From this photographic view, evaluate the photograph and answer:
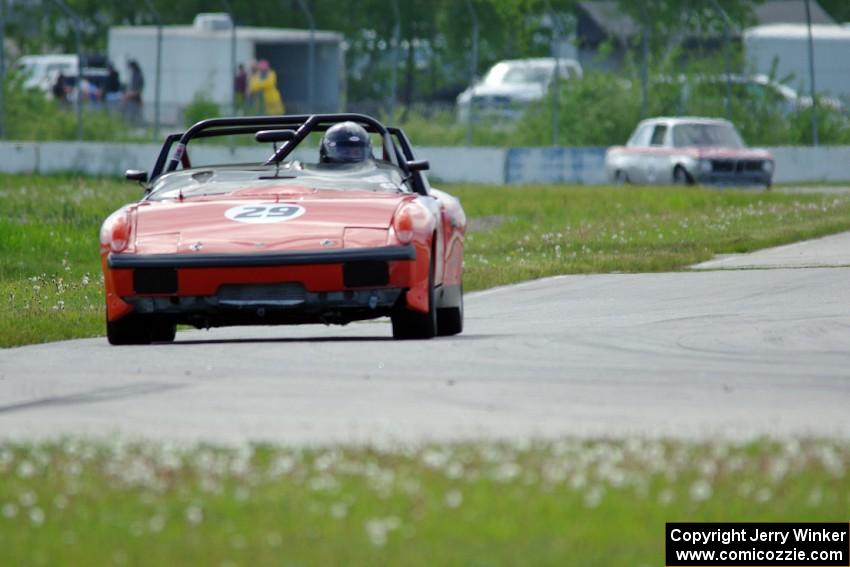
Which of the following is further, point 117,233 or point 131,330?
point 131,330

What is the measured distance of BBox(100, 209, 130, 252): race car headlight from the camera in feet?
35.3

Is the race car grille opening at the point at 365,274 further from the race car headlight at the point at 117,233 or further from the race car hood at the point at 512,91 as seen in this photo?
the race car hood at the point at 512,91

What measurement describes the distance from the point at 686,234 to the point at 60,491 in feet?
54.7

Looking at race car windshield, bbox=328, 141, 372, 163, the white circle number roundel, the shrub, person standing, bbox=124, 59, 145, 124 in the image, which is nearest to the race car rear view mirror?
race car windshield, bbox=328, 141, 372, 163

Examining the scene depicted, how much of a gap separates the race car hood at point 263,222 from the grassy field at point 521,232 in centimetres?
124

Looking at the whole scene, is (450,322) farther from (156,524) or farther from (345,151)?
(156,524)

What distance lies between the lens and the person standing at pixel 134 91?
46.9 meters

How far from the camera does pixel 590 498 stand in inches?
230

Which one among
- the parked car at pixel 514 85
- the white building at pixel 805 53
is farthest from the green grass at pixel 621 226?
the parked car at pixel 514 85

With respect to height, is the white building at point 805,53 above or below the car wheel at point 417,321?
below

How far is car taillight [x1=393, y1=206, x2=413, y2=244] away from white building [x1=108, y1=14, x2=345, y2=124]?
32819 mm

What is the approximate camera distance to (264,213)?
1091 centimetres

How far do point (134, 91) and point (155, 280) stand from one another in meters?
41.2

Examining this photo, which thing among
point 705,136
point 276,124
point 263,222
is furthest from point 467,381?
point 705,136
